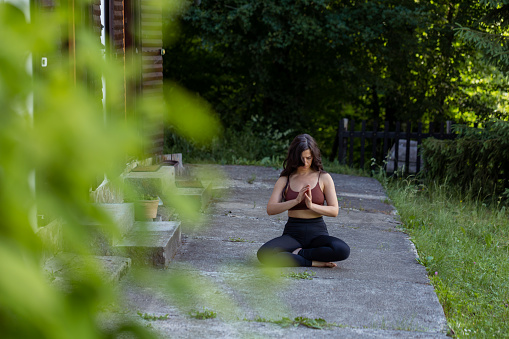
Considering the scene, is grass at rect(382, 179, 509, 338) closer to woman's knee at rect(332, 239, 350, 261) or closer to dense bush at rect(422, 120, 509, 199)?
dense bush at rect(422, 120, 509, 199)

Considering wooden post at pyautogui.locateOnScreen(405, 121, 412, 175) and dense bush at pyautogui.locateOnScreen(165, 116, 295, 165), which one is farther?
dense bush at pyautogui.locateOnScreen(165, 116, 295, 165)

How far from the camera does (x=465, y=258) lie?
5590 millimetres

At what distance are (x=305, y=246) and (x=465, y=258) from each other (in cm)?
152

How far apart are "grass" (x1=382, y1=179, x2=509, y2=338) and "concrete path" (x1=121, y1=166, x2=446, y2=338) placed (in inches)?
5.8

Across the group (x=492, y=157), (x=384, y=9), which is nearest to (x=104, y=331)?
(x=492, y=157)

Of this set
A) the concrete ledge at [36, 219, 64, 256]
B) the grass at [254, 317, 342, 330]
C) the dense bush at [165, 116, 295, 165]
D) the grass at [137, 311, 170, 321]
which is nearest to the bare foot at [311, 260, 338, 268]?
the grass at [254, 317, 342, 330]

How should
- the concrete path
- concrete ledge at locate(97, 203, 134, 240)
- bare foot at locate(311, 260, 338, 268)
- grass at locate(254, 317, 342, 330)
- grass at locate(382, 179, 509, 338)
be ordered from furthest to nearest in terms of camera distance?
bare foot at locate(311, 260, 338, 268) → grass at locate(382, 179, 509, 338) → grass at locate(254, 317, 342, 330) → the concrete path → concrete ledge at locate(97, 203, 134, 240)

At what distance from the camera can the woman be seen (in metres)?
5.00

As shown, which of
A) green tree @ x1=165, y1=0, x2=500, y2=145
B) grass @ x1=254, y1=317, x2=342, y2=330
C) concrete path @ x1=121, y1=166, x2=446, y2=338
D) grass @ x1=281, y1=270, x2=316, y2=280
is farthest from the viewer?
green tree @ x1=165, y1=0, x2=500, y2=145

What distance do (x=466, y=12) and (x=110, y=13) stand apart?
11435mm

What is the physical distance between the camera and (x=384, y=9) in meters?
13.9

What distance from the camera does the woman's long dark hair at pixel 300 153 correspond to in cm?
533

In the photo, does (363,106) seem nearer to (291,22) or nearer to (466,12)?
(466,12)

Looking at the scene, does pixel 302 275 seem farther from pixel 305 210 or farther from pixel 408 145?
pixel 408 145
